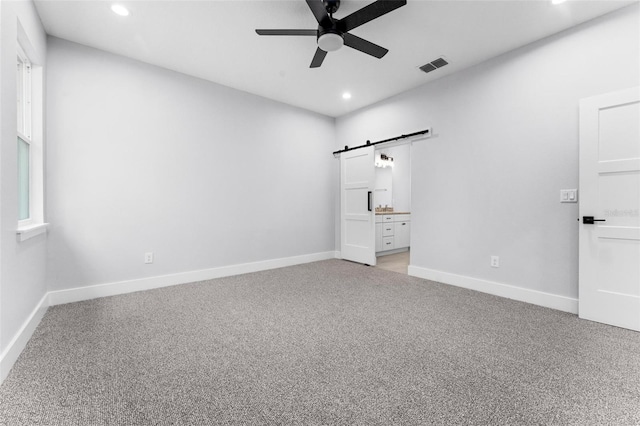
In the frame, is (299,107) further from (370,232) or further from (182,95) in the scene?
(370,232)

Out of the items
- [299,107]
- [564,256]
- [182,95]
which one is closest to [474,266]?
[564,256]

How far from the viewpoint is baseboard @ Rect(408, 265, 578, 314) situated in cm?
276

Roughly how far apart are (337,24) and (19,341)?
10.7 feet

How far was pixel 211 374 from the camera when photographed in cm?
168

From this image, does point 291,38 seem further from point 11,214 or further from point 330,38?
point 11,214

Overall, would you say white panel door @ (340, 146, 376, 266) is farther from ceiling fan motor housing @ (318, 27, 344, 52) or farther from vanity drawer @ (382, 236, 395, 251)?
ceiling fan motor housing @ (318, 27, 344, 52)

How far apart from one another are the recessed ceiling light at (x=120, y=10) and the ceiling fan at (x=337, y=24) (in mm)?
1251

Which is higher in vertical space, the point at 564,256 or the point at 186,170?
the point at 186,170

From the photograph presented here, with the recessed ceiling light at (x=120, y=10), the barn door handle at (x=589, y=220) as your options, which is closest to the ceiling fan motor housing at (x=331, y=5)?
the recessed ceiling light at (x=120, y=10)

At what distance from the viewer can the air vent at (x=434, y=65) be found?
3.33 metres

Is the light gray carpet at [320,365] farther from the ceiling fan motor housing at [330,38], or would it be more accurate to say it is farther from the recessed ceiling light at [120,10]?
the recessed ceiling light at [120,10]

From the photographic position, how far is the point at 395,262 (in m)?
5.20

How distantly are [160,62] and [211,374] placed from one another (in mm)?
3525

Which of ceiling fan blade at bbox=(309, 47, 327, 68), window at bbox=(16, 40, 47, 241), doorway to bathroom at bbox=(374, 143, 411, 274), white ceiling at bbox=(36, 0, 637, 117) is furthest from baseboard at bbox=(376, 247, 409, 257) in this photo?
window at bbox=(16, 40, 47, 241)
